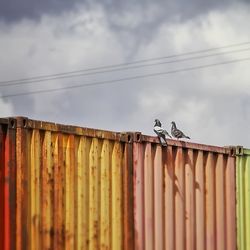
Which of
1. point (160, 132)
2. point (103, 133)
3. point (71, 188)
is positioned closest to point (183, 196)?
point (160, 132)

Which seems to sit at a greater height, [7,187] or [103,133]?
[103,133]

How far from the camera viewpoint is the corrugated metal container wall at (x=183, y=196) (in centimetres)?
1102

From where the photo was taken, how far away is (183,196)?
1181 cm

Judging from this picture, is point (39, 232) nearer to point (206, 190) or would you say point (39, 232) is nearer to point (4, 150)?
point (4, 150)

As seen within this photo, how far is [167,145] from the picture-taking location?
1154cm

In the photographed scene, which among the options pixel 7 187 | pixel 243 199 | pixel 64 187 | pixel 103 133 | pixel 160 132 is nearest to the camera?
pixel 7 187

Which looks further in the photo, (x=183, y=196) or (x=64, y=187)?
(x=183, y=196)

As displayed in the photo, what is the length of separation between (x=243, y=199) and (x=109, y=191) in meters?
3.37

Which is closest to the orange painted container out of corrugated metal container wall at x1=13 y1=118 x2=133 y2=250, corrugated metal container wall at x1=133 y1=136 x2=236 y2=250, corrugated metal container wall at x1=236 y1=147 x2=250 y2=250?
corrugated metal container wall at x1=13 y1=118 x2=133 y2=250

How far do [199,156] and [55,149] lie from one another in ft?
10.5

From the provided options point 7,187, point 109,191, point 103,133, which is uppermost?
point 103,133

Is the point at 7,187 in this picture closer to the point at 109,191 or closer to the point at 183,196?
the point at 109,191

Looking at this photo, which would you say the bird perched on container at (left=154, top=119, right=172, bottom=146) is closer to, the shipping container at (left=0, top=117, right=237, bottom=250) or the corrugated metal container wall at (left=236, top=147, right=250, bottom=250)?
the shipping container at (left=0, top=117, right=237, bottom=250)

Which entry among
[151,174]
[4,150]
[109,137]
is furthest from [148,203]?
[4,150]
